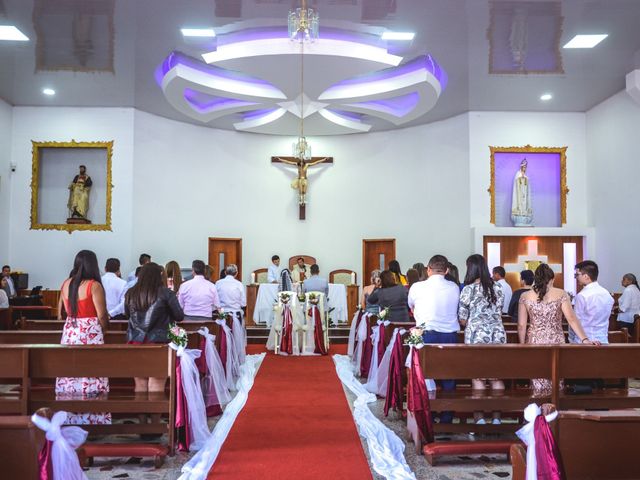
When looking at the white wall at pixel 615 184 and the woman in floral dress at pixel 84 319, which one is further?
the white wall at pixel 615 184

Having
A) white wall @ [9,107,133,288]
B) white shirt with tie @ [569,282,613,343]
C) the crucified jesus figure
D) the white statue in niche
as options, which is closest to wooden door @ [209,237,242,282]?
the crucified jesus figure

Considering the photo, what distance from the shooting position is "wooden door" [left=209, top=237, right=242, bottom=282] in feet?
45.7

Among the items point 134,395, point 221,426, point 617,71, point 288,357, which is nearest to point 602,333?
point 221,426

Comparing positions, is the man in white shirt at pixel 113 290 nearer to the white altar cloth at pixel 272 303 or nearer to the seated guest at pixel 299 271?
the white altar cloth at pixel 272 303

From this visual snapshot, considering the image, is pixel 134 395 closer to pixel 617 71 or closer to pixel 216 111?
pixel 216 111

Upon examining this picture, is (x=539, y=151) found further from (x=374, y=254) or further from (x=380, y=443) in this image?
(x=380, y=443)

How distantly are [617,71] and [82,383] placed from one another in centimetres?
995

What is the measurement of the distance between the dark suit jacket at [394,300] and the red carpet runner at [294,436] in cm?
106

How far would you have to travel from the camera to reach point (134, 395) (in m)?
4.31

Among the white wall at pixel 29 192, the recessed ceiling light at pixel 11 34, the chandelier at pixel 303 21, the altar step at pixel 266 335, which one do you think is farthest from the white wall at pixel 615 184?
the recessed ceiling light at pixel 11 34

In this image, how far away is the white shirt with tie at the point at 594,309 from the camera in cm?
515

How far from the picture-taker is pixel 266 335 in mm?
11375

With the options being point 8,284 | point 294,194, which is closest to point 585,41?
point 294,194

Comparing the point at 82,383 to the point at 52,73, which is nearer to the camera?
the point at 82,383
